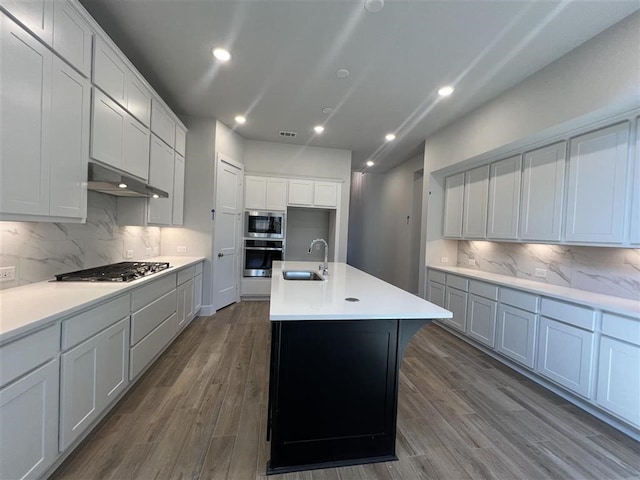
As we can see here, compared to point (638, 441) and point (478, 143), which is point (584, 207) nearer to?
point (478, 143)

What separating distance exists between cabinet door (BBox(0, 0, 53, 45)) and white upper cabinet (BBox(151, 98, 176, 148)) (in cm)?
135

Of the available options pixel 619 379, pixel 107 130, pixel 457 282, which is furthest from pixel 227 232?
pixel 619 379

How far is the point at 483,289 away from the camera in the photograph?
3.18 m

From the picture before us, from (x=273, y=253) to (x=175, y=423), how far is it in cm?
331

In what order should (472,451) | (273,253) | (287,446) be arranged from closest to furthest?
(287,446)
(472,451)
(273,253)

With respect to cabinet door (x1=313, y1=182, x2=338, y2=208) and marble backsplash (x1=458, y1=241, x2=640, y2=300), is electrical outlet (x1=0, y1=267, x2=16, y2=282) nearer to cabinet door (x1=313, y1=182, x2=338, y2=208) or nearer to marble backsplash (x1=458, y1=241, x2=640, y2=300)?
cabinet door (x1=313, y1=182, x2=338, y2=208)

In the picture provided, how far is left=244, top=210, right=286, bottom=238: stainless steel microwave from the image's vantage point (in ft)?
16.2

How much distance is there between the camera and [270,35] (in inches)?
89.7

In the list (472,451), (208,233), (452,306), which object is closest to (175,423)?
(472,451)

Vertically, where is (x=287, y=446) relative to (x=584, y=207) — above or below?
below

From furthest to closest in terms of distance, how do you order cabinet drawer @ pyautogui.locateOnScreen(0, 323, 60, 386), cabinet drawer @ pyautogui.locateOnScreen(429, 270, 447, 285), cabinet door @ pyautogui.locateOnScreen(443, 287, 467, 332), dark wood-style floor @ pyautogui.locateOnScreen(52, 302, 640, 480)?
cabinet drawer @ pyautogui.locateOnScreen(429, 270, 447, 285), cabinet door @ pyautogui.locateOnScreen(443, 287, 467, 332), dark wood-style floor @ pyautogui.locateOnScreen(52, 302, 640, 480), cabinet drawer @ pyautogui.locateOnScreen(0, 323, 60, 386)

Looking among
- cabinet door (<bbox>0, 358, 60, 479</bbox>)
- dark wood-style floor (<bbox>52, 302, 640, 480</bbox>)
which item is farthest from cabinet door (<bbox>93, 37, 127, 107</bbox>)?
dark wood-style floor (<bbox>52, 302, 640, 480</bbox>)

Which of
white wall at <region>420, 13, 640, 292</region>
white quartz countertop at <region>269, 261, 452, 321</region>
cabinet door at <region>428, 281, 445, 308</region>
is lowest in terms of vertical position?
cabinet door at <region>428, 281, 445, 308</region>

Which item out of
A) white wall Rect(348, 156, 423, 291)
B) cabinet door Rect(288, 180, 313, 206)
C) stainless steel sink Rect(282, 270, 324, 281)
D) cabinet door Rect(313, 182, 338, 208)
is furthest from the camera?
white wall Rect(348, 156, 423, 291)
